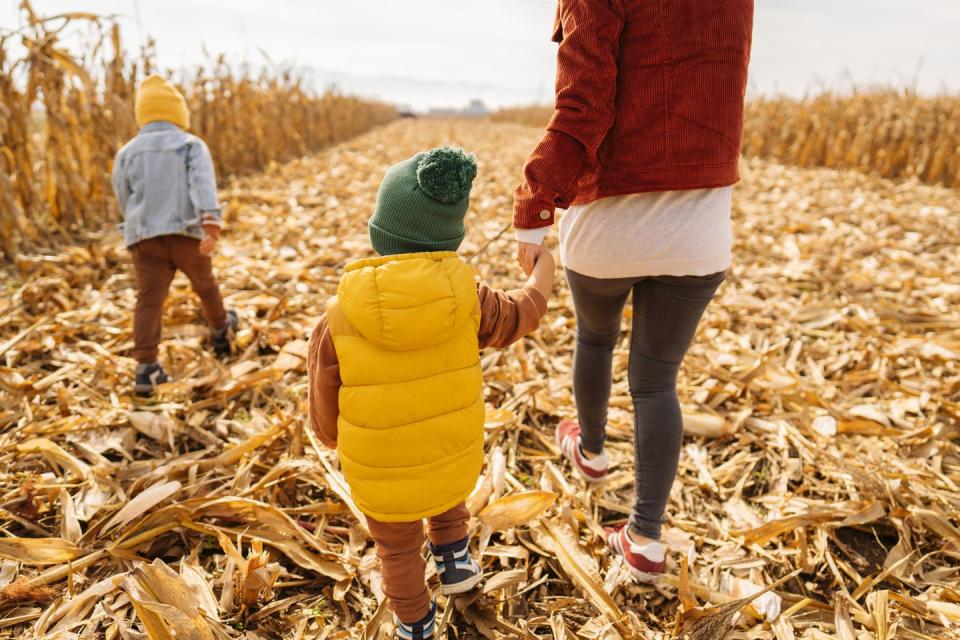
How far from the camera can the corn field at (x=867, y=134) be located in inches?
317

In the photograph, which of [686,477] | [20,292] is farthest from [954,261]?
[20,292]

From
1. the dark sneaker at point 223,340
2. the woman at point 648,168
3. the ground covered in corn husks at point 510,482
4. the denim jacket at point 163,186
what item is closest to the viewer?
the woman at point 648,168

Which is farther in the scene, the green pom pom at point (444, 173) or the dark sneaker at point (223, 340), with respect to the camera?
the dark sneaker at point (223, 340)

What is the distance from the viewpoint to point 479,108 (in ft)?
338

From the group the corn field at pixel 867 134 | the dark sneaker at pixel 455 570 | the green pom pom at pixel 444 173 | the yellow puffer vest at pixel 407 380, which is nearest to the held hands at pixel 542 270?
the yellow puffer vest at pixel 407 380

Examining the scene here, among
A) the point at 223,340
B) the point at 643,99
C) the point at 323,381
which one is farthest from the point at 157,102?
the point at 643,99

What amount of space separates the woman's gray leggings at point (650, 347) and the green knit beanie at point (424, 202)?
52 cm

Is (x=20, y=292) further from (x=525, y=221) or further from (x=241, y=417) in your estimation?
(x=525, y=221)

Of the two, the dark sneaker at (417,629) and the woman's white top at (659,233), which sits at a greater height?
the woman's white top at (659,233)

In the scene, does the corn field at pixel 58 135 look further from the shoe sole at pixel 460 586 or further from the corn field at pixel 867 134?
the corn field at pixel 867 134

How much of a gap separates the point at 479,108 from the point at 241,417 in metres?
109

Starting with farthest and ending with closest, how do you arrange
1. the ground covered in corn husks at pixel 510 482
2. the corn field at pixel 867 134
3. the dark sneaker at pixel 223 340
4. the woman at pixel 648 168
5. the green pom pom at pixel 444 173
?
Answer: the corn field at pixel 867 134
the dark sneaker at pixel 223 340
the ground covered in corn husks at pixel 510 482
the woman at pixel 648 168
the green pom pom at pixel 444 173

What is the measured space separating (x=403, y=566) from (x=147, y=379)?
6.09 feet

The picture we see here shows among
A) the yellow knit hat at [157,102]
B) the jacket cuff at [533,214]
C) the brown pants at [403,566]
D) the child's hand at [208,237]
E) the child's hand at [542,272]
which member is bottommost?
the brown pants at [403,566]
